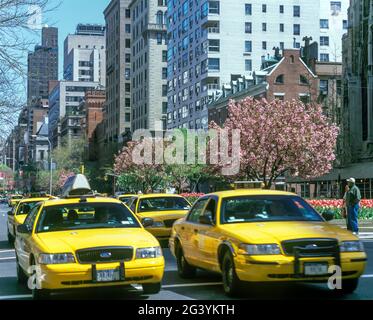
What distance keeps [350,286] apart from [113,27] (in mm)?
125425

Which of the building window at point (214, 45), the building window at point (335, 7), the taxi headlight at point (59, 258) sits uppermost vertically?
the building window at point (335, 7)

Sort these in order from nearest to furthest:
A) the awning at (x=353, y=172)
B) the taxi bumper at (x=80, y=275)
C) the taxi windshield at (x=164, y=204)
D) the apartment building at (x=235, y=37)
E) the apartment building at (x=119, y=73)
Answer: the taxi bumper at (x=80, y=275) → the taxi windshield at (x=164, y=204) → the awning at (x=353, y=172) → the apartment building at (x=235, y=37) → the apartment building at (x=119, y=73)

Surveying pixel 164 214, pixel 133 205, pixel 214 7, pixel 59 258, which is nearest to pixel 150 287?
pixel 59 258

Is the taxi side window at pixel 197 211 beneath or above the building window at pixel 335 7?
beneath

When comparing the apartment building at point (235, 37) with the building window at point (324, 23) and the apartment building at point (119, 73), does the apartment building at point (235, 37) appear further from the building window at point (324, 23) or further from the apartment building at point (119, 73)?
the apartment building at point (119, 73)

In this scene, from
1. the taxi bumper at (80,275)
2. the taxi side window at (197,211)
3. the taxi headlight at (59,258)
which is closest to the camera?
the taxi bumper at (80,275)

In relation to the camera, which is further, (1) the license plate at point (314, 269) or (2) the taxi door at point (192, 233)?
(2) the taxi door at point (192, 233)

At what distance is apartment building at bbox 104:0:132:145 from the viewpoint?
122 meters

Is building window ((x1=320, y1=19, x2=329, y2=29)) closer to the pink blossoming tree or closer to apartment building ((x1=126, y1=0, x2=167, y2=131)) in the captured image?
apartment building ((x1=126, y1=0, x2=167, y2=131))

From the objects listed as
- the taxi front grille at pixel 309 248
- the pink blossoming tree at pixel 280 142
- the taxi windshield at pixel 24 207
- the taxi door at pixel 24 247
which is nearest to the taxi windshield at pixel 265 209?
the taxi front grille at pixel 309 248

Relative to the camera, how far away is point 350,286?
9812 mm

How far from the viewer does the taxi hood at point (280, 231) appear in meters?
9.48

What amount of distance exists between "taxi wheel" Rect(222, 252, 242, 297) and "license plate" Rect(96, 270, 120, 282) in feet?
5.28

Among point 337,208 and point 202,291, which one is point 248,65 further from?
point 202,291
